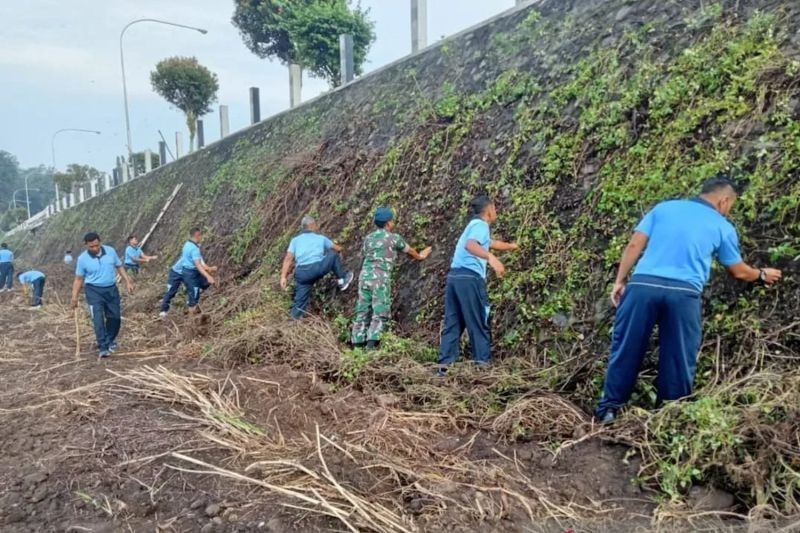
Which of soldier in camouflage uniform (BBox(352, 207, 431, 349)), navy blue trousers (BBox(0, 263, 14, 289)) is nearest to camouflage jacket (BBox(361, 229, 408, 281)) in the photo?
soldier in camouflage uniform (BBox(352, 207, 431, 349))

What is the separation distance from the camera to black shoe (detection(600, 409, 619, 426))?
342cm

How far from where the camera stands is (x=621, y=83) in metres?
5.18

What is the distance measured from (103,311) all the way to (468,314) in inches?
194

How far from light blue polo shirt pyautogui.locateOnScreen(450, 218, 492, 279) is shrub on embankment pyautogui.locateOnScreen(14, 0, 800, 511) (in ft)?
1.58

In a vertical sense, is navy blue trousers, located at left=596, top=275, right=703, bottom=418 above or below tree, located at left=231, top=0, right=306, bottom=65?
below

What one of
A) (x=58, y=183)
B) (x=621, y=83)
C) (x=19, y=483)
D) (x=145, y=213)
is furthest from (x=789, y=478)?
(x=58, y=183)

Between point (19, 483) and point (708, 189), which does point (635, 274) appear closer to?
point (708, 189)

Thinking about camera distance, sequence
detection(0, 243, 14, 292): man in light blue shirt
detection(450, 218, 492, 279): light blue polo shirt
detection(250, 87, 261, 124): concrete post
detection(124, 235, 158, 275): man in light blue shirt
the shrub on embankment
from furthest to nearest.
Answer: detection(0, 243, 14, 292): man in light blue shirt
detection(250, 87, 261, 124): concrete post
detection(124, 235, 158, 275): man in light blue shirt
detection(450, 218, 492, 279): light blue polo shirt
the shrub on embankment

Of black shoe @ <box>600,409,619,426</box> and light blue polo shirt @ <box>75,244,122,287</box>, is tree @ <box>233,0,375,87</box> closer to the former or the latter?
light blue polo shirt @ <box>75,244,122,287</box>

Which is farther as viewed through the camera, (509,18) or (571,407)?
(509,18)

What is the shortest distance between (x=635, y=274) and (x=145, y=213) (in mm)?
18495

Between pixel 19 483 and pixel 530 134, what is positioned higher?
pixel 530 134

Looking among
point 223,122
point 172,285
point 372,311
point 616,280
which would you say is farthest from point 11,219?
point 616,280

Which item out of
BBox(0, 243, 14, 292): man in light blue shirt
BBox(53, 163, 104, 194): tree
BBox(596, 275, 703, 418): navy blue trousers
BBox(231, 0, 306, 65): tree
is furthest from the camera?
BBox(53, 163, 104, 194): tree
